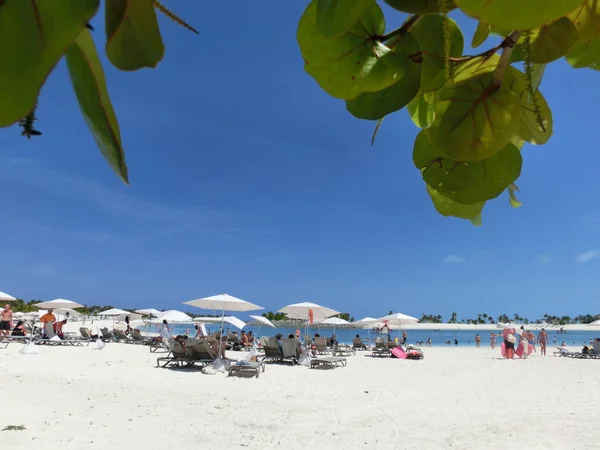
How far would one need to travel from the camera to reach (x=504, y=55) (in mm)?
499

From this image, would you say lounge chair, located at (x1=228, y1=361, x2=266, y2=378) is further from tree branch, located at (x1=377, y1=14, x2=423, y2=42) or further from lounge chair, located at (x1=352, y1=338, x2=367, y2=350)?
lounge chair, located at (x1=352, y1=338, x2=367, y2=350)

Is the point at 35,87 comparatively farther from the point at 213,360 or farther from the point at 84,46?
the point at 213,360

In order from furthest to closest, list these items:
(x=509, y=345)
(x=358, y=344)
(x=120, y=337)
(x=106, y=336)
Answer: (x=358, y=344), (x=120, y=337), (x=106, y=336), (x=509, y=345)

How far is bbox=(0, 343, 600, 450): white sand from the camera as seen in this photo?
20.5ft

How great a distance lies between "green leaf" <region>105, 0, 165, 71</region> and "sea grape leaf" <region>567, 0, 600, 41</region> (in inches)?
16.7

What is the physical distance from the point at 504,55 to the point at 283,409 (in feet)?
27.7

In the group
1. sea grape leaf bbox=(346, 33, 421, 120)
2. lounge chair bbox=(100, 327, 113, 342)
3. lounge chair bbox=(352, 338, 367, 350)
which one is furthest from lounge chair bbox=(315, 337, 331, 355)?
sea grape leaf bbox=(346, 33, 421, 120)

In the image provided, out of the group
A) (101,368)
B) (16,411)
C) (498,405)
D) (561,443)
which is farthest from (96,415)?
(498,405)

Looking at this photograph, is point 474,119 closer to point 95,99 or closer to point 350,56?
point 350,56

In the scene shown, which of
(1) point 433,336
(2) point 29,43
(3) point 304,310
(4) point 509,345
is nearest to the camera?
(2) point 29,43

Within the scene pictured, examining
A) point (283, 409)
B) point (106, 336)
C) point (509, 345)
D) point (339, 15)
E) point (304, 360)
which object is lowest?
point (283, 409)

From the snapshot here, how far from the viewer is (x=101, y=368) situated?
12.6 m

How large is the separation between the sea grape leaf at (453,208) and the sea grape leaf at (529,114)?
4.6 inches

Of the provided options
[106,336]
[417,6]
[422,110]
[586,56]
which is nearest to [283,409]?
[422,110]
